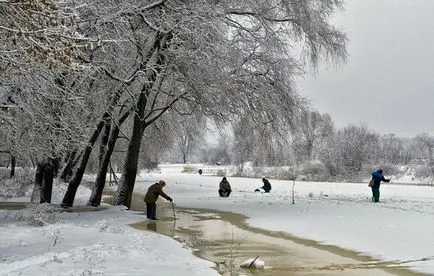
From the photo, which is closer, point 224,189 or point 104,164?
point 104,164

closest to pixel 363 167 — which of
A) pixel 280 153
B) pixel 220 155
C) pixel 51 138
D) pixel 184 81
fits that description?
pixel 280 153

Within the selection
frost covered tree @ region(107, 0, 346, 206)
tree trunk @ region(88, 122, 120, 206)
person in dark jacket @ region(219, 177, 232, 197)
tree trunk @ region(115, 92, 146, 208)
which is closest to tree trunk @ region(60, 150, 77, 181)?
tree trunk @ region(88, 122, 120, 206)

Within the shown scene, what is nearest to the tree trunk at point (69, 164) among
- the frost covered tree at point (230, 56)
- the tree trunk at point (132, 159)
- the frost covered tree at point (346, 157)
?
the tree trunk at point (132, 159)

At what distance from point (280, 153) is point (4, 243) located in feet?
41.5

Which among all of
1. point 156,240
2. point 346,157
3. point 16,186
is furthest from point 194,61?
point 346,157

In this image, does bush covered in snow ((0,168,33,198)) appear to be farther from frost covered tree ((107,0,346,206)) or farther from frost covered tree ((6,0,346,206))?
frost covered tree ((107,0,346,206))

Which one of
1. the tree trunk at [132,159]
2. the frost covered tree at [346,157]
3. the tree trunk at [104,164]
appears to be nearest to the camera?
the tree trunk at [132,159]

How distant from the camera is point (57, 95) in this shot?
39.4 ft

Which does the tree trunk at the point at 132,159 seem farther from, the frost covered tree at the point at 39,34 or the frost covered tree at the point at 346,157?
the frost covered tree at the point at 346,157

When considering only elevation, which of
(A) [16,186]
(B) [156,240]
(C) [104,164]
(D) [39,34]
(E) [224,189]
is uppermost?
(D) [39,34]

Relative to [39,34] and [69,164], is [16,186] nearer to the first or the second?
[69,164]

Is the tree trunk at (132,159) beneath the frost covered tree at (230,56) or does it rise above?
beneath

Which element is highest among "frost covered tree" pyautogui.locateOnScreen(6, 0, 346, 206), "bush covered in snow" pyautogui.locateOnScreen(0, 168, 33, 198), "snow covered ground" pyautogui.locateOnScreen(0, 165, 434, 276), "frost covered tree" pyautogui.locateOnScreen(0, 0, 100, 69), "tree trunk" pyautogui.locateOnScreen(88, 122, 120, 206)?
"frost covered tree" pyautogui.locateOnScreen(6, 0, 346, 206)

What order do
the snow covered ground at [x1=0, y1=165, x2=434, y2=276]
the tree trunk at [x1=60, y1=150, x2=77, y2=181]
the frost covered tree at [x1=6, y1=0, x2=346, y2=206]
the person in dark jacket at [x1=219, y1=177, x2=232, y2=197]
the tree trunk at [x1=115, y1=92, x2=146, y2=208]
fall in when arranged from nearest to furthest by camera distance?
the snow covered ground at [x1=0, y1=165, x2=434, y2=276] < the frost covered tree at [x1=6, y1=0, x2=346, y2=206] < the tree trunk at [x1=115, y1=92, x2=146, y2=208] < the tree trunk at [x1=60, y1=150, x2=77, y2=181] < the person in dark jacket at [x1=219, y1=177, x2=232, y2=197]
